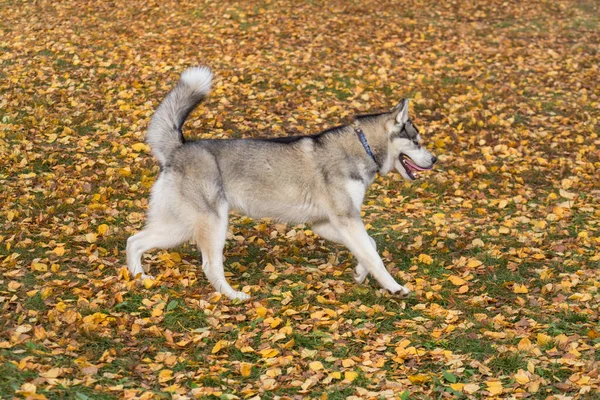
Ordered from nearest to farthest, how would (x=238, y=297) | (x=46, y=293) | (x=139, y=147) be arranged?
(x=46, y=293), (x=238, y=297), (x=139, y=147)

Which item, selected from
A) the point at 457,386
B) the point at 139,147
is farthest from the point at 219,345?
the point at 139,147

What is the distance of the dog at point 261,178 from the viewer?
23.4ft

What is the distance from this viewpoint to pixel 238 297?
7016 millimetres

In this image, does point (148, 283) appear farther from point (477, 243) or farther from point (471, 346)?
point (477, 243)

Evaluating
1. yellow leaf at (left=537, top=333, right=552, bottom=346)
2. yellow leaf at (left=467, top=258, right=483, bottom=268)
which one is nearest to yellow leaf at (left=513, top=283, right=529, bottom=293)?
yellow leaf at (left=467, top=258, right=483, bottom=268)

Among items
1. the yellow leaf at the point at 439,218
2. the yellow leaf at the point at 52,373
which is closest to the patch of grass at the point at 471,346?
the yellow leaf at the point at 52,373

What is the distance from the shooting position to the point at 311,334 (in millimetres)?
6367

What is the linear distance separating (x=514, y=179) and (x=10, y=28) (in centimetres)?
1228

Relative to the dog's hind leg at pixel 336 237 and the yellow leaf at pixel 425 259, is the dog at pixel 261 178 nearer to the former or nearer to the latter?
the dog's hind leg at pixel 336 237

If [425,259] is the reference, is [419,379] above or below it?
below

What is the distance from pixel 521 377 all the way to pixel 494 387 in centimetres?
29

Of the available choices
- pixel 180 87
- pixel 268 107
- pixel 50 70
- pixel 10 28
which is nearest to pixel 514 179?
pixel 268 107

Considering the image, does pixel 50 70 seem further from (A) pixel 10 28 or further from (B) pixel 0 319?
(B) pixel 0 319

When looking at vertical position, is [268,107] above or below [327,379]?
above
